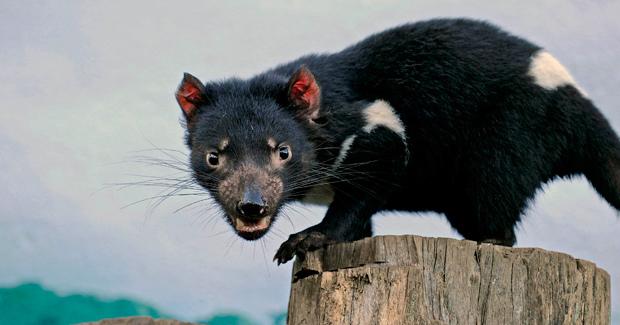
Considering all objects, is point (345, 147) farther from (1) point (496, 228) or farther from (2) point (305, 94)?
(1) point (496, 228)

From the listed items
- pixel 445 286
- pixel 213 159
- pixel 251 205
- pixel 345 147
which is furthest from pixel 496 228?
pixel 213 159

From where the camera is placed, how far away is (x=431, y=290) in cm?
392

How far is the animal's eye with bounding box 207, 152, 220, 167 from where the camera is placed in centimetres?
533

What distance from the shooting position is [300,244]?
4.85 m

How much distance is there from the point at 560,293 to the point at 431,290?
0.94 m

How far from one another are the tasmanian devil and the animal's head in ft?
0.04

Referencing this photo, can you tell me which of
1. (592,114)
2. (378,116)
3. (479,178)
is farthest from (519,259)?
(592,114)

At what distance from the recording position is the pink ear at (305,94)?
5523 mm

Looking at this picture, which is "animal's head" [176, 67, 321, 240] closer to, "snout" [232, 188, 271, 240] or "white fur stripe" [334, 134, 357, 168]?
"snout" [232, 188, 271, 240]

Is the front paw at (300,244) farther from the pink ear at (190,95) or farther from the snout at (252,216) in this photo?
the pink ear at (190,95)

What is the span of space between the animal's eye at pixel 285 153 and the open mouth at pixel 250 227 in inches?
23.0

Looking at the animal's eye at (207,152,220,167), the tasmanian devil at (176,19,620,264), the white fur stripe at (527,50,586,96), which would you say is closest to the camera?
the animal's eye at (207,152,220,167)

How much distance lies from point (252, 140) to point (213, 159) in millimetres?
390

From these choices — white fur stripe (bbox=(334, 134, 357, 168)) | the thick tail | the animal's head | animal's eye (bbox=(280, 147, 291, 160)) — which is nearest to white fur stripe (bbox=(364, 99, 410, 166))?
white fur stripe (bbox=(334, 134, 357, 168))
